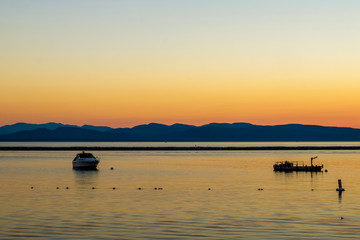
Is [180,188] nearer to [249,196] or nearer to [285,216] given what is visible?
[249,196]

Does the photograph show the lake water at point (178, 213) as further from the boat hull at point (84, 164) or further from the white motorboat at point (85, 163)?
the white motorboat at point (85, 163)

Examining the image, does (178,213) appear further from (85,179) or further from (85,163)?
(85,163)

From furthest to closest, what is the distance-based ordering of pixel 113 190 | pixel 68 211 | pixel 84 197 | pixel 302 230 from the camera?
pixel 113 190
pixel 84 197
pixel 68 211
pixel 302 230

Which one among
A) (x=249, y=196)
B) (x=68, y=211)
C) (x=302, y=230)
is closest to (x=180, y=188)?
(x=249, y=196)

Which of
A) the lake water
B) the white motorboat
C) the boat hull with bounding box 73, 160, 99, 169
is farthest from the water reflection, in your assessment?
the lake water

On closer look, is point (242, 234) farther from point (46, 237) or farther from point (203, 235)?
point (46, 237)

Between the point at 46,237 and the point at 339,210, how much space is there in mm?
21612

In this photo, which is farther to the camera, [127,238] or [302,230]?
[302,230]

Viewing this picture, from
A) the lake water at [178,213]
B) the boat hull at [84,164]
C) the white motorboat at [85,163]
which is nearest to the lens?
the lake water at [178,213]

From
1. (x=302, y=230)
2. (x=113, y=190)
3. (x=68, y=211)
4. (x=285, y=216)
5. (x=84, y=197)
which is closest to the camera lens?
(x=302, y=230)

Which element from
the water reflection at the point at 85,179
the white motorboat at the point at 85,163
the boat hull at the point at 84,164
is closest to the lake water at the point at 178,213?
the water reflection at the point at 85,179

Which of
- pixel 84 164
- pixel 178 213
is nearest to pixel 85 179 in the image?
pixel 84 164

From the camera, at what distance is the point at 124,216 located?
37.5 metres

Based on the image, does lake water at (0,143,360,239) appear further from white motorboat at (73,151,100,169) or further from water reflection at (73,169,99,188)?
white motorboat at (73,151,100,169)
